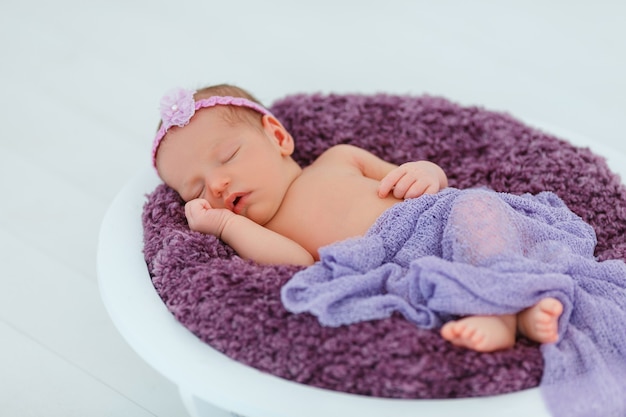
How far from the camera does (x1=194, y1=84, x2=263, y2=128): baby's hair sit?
5.06 feet

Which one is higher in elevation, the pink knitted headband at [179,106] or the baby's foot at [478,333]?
the pink knitted headband at [179,106]

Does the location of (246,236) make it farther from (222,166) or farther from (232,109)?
(232,109)

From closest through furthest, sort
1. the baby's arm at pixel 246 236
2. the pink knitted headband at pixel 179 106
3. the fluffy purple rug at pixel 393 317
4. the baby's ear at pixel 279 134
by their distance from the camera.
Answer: the fluffy purple rug at pixel 393 317
the baby's arm at pixel 246 236
the pink knitted headband at pixel 179 106
the baby's ear at pixel 279 134

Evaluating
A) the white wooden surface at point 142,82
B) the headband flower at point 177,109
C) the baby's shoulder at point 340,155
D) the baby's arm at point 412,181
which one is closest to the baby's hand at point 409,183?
the baby's arm at point 412,181

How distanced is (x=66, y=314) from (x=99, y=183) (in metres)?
0.46

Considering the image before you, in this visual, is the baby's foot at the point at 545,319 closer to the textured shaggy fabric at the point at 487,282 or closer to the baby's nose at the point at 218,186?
the textured shaggy fabric at the point at 487,282

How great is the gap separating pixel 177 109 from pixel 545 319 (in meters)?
0.76

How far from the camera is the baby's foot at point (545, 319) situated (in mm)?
1137

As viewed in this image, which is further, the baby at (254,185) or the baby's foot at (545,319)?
the baby at (254,185)

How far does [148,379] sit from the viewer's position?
4.97 feet

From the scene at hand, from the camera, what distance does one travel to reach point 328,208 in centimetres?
148

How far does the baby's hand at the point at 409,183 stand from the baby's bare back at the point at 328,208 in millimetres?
20

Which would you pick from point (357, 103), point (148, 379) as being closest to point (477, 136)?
point (357, 103)

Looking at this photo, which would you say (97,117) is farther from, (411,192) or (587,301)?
(587,301)
